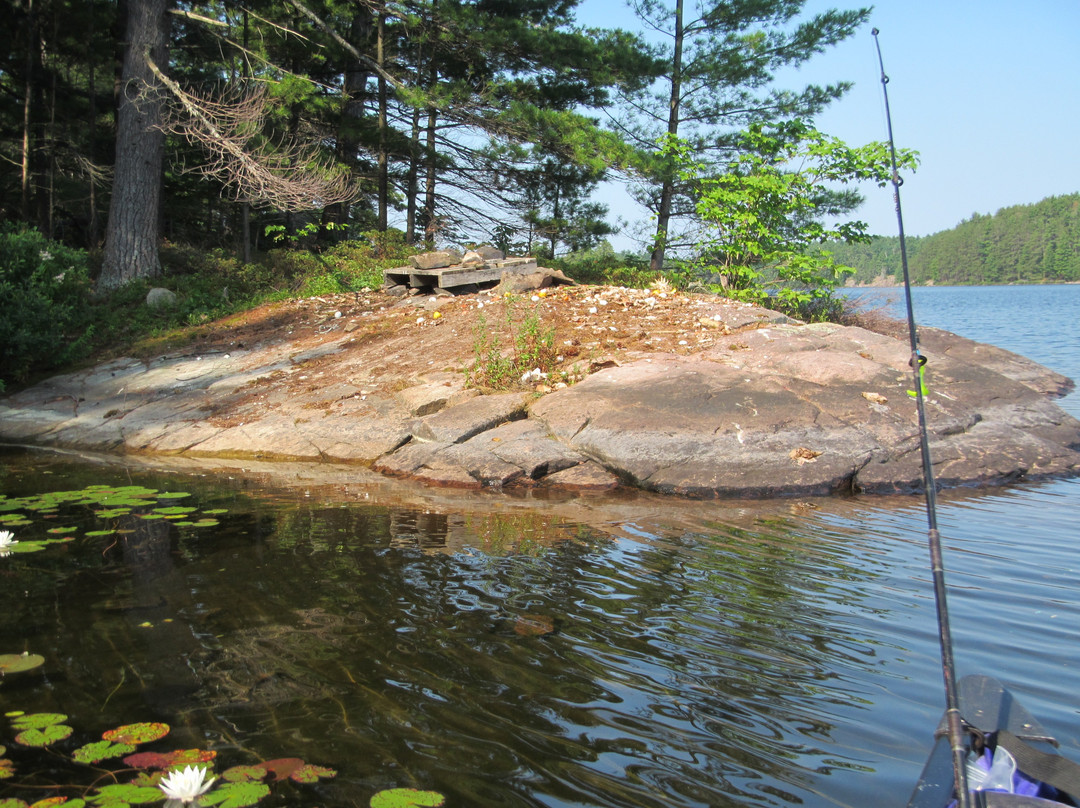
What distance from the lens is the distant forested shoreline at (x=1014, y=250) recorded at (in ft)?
266

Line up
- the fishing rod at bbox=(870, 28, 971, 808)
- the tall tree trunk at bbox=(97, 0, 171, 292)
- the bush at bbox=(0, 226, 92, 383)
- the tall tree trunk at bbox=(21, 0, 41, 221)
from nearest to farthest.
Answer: the fishing rod at bbox=(870, 28, 971, 808) < the bush at bbox=(0, 226, 92, 383) < the tall tree trunk at bbox=(97, 0, 171, 292) < the tall tree trunk at bbox=(21, 0, 41, 221)

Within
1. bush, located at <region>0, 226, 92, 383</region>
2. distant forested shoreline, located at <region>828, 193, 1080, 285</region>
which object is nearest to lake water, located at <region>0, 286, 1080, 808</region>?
bush, located at <region>0, 226, 92, 383</region>

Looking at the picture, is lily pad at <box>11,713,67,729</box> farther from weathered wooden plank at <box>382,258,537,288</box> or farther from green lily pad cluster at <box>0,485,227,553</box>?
weathered wooden plank at <box>382,258,537,288</box>

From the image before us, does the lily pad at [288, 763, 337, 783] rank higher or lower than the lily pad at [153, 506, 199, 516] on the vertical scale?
lower

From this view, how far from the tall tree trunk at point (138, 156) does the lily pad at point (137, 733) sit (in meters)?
12.6

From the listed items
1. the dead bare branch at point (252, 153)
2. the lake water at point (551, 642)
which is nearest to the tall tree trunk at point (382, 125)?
the dead bare branch at point (252, 153)

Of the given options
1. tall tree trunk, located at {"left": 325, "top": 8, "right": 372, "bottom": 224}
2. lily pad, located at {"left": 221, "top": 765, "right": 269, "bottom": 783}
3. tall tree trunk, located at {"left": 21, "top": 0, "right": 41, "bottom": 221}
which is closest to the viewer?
lily pad, located at {"left": 221, "top": 765, "right": 269, "bottom": 783}

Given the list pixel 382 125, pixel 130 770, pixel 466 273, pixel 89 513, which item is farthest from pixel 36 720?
pixel 382 125

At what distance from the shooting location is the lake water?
269 centimetres

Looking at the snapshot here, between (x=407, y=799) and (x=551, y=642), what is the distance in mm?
1306


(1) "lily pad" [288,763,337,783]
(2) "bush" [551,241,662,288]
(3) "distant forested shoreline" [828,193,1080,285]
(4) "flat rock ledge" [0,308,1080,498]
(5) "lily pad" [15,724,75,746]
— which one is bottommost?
(1) "lily pad" [288,763,337,783]

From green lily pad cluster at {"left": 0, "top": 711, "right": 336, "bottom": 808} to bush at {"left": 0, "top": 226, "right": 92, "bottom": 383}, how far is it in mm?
8273

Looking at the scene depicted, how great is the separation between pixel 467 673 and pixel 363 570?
4.91 ft

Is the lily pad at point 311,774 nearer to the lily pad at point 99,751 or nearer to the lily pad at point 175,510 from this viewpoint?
the lily pad at point 99,751
